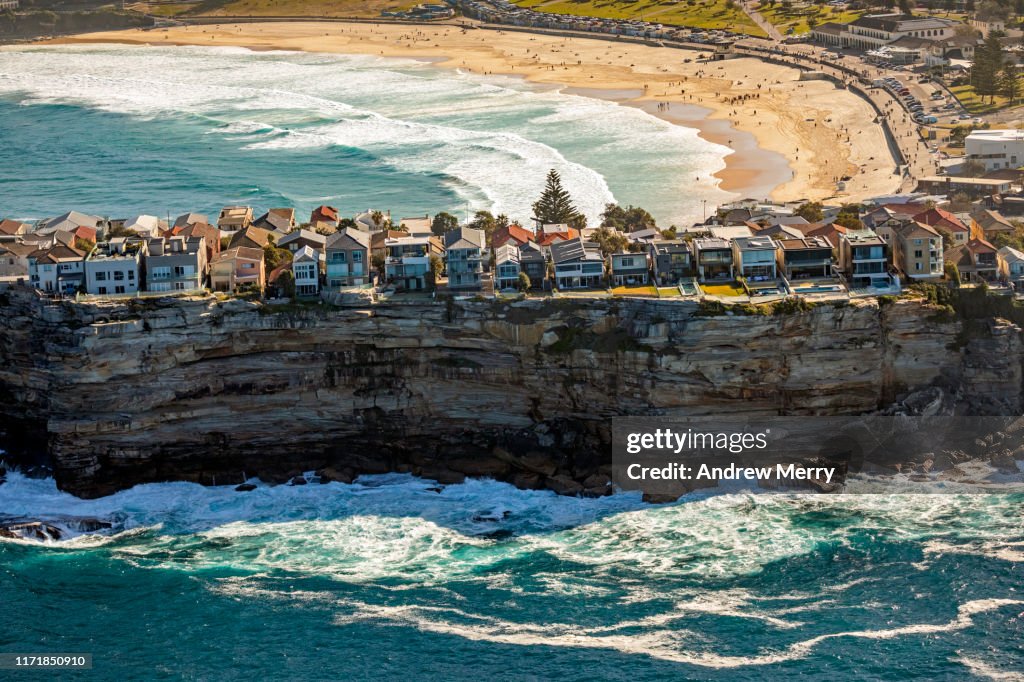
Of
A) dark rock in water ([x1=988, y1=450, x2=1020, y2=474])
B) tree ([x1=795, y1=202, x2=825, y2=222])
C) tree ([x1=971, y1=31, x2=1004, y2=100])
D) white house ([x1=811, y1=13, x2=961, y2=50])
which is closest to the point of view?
dark rock in water ([x1=988, y1=450, x2=1020, y2=474])

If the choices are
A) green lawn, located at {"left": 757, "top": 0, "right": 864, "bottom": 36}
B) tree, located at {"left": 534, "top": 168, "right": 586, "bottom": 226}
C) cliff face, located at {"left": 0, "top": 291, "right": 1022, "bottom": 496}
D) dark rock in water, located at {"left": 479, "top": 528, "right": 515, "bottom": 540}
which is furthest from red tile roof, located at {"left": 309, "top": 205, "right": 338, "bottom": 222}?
green lawn, located at {"left": 757, "top": 0, "right": 864, "bottom": 36}

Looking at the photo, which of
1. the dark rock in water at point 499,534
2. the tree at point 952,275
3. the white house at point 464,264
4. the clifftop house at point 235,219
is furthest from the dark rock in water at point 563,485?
A: the clifftop house at point 235,219

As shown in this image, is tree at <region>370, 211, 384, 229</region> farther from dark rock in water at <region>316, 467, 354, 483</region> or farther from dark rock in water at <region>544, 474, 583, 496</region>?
dark rock in water at <region>544, 474, 583, 496</region>

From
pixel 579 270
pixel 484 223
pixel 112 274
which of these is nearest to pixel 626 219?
pixel 484 223

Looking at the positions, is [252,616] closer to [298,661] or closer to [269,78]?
[298,661]

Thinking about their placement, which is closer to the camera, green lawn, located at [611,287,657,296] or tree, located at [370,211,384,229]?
green lawn, located at [611,287,657,296]

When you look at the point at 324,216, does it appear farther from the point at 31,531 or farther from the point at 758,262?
the point at 31,531

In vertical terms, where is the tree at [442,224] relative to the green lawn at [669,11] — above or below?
below

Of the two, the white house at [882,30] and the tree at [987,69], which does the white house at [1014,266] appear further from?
the white house at [882,30]
